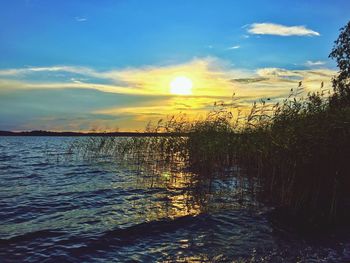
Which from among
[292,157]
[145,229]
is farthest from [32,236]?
[292,157]

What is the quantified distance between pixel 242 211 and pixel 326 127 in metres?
3.64

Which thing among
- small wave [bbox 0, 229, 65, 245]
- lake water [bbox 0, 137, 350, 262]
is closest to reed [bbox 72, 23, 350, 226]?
lake water [bbox 0, 137, 350, 262]

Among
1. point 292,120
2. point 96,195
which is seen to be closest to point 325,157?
point 292,120

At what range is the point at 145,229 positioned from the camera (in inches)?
366

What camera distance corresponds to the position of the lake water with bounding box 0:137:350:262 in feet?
24.3

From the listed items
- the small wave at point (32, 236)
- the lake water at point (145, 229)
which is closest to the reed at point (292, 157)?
the lake water at point (145, 229)

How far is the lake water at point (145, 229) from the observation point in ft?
24.3

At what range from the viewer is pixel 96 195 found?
45.8 feet

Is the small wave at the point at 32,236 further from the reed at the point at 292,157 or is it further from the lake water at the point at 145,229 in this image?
the reed at the point at 292,157

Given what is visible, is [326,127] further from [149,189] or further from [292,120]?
[149,189]

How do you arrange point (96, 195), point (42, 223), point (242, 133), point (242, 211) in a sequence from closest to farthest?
point (42, 223) → point (242, 211) → point (96, 195) → point (242, 133)

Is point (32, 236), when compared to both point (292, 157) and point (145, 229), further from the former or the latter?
point (292, 157)

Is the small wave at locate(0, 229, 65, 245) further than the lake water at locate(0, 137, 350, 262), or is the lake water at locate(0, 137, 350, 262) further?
the small wave at locate(0, 229, 65, 245)

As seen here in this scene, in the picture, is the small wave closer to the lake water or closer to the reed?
the lake water
